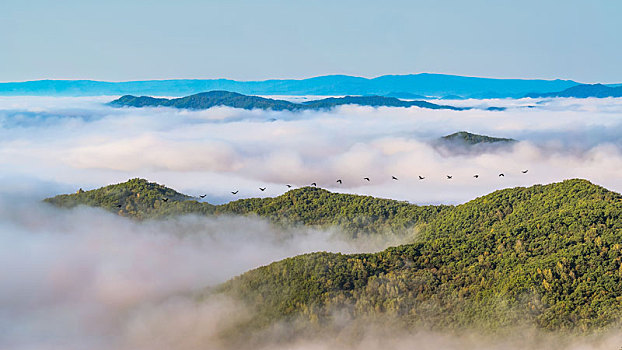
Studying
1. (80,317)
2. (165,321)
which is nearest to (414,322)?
(165,321)

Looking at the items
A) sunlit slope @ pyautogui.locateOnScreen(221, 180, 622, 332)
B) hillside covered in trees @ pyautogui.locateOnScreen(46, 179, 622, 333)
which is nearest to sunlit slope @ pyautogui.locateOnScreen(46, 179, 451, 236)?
hillside covered in trees @ pyautogui.locateOnScreen(46, 179, 622, 333)

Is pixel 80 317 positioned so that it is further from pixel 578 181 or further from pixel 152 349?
pixel 578 181

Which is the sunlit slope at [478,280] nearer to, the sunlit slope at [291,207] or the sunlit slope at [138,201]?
the sunlit slope at [291,207]

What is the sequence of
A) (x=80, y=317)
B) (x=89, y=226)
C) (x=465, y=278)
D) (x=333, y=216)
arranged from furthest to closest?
(x=89, y=226)
(x=333, y=216)
(x=80, y=317)
(x=465, y=278)

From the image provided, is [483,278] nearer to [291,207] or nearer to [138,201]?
[291,207]

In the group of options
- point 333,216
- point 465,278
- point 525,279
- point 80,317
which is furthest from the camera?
point 333,216

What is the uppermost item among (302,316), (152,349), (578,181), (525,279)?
(578,181)

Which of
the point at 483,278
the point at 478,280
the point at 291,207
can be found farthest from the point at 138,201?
the point at 483,278
